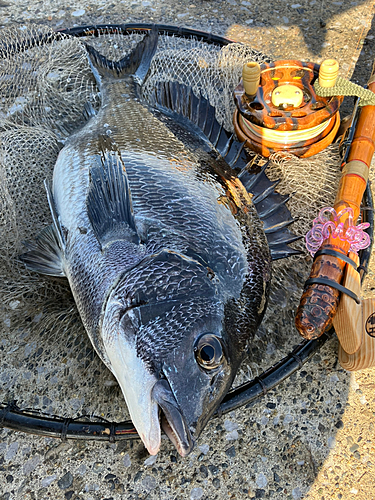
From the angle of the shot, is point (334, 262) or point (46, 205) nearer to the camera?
point (334, 262)

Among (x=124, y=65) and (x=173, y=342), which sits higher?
(x=124, y=65)

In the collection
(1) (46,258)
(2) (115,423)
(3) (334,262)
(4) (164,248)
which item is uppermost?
(4) (164,248)

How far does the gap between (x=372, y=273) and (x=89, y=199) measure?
1.47m

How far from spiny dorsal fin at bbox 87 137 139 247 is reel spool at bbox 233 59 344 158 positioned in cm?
80

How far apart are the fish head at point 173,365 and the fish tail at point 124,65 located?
1573 mm

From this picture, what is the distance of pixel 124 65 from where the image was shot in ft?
7.49

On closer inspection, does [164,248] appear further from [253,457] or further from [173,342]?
[253,457]

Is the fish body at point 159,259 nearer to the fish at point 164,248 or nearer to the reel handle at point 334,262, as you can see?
the fish at point 164,248

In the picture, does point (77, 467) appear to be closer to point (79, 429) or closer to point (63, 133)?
point (79, 429)

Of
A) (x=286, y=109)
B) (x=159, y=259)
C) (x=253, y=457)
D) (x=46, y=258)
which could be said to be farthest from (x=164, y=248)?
(x=286, y=109)

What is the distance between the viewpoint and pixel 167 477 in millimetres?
1494

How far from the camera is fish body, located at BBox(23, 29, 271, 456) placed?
1.08m

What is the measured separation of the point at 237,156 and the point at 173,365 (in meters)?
1.17

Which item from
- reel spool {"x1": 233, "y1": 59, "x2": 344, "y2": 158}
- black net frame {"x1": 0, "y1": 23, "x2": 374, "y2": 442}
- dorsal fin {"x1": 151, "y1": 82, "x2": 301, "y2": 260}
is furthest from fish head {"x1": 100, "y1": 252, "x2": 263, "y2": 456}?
reel spool {"x1": 233, "y1": 59, "x2": 344, "y2": 158}
